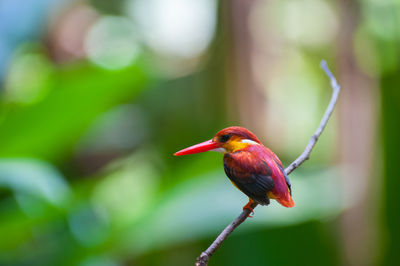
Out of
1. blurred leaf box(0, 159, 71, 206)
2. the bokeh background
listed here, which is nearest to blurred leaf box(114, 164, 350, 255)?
the bokeh background

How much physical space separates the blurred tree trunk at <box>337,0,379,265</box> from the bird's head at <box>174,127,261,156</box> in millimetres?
1564

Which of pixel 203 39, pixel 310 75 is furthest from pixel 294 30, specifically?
pixel 203 39

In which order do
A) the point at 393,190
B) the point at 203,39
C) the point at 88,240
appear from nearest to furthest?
1. the point at 88,240
2. the point at 393,190
3. the point at 203,39

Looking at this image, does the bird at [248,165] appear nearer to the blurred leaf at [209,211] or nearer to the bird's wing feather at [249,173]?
the bird's wing feather at [249,173]

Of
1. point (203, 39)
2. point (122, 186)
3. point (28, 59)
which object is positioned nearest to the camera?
point (28, 59)

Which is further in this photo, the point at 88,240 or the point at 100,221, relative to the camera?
the point at 100,221

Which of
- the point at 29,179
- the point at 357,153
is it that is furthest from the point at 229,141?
the point at 357,153

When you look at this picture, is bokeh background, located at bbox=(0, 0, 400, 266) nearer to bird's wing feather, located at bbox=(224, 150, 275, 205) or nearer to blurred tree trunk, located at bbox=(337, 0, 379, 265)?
blurred tree trunk, located at bbox=(337, 0, 379, 265)

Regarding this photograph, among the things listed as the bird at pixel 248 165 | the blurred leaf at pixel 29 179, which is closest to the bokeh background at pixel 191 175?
the blurred leaf at pixel 29 179

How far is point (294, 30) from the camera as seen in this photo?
5.45 meters

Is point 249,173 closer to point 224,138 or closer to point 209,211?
point 224,138

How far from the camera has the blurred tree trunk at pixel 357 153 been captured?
1.95m

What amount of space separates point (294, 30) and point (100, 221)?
3.84 meters

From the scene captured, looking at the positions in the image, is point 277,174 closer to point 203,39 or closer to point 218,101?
point 218,101
